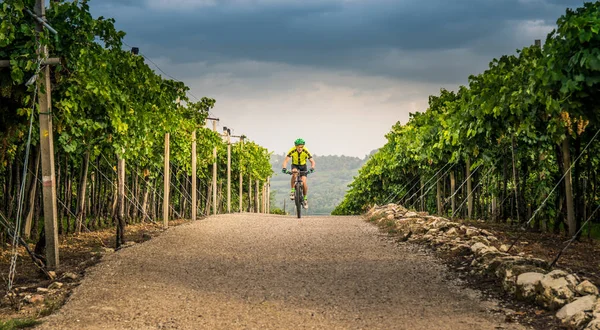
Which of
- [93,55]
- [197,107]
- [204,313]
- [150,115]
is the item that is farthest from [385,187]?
[204,313]

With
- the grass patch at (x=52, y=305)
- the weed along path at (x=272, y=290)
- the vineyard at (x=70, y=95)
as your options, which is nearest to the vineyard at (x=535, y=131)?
the weed along path at (x=272, y=290)

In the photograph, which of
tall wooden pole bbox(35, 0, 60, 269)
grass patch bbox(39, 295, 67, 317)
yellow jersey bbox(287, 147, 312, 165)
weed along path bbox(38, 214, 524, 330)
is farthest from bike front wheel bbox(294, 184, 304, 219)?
grass patch bbox(39, 295, 67, 317)

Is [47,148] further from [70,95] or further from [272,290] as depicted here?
[272,290]

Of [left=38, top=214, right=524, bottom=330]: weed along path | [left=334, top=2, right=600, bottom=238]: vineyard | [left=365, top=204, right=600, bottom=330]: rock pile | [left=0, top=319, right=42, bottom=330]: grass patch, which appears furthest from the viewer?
[left=334, top=2, right=600, bottom=238]: vineyard

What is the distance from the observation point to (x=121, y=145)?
12.7 m

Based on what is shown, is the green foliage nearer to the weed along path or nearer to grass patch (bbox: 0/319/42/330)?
the weed along path

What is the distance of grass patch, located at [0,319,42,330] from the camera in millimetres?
6297

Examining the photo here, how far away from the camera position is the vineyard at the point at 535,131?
8.72 meters

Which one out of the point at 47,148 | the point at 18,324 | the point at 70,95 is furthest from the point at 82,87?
the point at 18,324

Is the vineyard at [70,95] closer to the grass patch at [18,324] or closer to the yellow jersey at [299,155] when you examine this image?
the grass patch at [18,324]

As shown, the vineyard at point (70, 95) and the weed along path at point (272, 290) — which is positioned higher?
the vineyard at point (70, 95)

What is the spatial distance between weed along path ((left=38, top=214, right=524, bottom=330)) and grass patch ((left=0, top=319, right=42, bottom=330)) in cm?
14

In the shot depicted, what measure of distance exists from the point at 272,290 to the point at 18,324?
294 centimetres

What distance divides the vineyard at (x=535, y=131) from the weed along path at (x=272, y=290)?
7.68ft
